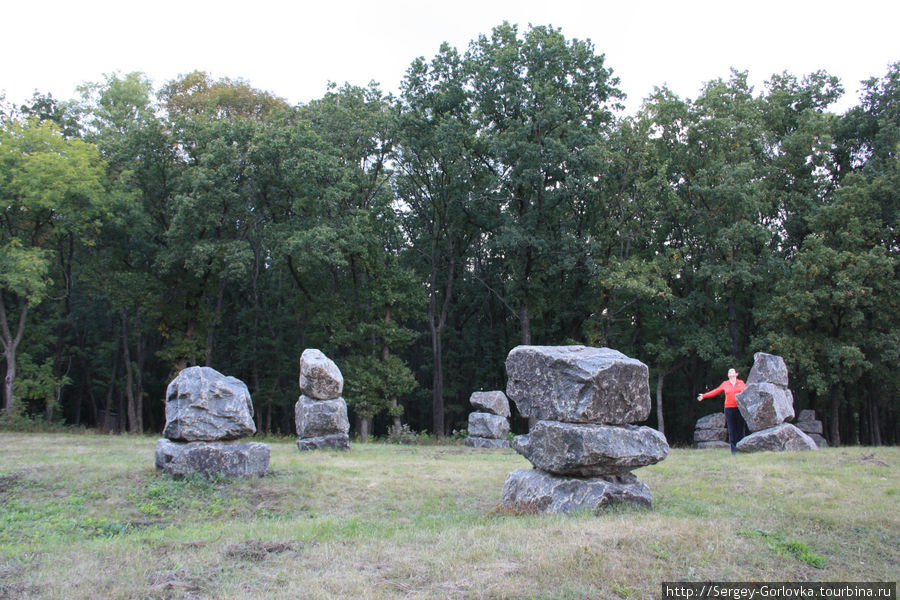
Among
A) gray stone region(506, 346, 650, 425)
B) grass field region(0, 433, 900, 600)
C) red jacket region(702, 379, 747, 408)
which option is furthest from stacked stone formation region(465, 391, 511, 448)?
gray stone region(506, 346, 650, 425)

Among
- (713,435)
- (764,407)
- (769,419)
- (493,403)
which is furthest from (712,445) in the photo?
(493,403)

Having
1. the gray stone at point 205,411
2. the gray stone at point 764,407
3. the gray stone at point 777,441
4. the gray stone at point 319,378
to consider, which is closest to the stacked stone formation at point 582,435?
the gray stone at point 205,411

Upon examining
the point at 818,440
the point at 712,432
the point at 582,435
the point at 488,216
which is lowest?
the point at 818,440

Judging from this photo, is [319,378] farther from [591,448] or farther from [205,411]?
[591,448]

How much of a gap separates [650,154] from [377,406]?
52.9ft

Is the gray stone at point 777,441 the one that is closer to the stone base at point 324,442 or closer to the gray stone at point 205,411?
the stone base at point 324,442

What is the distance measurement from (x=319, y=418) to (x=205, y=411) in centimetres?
537

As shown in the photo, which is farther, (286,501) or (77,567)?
(286,501)

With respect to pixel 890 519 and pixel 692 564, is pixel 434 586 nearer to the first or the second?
pixel 692 564

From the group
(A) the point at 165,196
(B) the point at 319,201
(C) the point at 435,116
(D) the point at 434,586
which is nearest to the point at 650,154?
(C) the point at 435,116

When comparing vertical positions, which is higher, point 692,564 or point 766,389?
point 766,389

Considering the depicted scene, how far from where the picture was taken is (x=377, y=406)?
26.1 meters

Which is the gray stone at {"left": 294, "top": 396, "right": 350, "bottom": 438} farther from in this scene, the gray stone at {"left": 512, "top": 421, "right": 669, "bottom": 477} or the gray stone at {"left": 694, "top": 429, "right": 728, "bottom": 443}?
the gray stone at {"left": 694, "top": 429, "right": 728, "bottom": 443}

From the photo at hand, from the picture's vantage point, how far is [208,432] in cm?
1188
